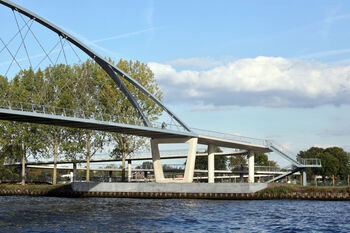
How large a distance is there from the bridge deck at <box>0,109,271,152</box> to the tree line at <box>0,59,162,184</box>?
8.83 m

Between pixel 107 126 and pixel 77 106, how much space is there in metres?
19.7

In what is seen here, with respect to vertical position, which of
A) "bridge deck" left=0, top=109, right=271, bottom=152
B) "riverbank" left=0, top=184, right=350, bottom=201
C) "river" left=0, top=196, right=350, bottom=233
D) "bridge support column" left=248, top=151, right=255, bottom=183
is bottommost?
"river" left=0, top=196, right=350, bottom=233

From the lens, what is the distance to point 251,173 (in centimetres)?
7050

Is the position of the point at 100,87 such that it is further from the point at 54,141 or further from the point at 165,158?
the point at 165,158

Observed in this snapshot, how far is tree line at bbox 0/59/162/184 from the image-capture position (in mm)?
67125

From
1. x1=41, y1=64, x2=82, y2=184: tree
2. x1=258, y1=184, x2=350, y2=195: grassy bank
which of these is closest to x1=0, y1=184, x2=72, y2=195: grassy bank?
x1=41, y1=64, x2=82, y2=184: tree

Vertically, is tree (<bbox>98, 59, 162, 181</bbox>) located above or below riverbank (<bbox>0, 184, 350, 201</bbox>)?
above

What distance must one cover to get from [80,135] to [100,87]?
8.19 m

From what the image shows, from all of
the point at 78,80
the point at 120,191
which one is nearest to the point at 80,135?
the point at 78,80

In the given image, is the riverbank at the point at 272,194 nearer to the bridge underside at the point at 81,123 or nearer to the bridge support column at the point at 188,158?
the bridge support column at the point at 188,158

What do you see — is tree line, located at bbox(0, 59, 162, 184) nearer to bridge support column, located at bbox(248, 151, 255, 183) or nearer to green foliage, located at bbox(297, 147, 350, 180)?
bridge support column, located at bbox(248, 151, 255, 183)

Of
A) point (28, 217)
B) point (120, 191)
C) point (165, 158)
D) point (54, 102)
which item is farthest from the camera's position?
point (165, 158)

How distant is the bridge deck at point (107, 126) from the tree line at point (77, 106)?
8834 millimetres

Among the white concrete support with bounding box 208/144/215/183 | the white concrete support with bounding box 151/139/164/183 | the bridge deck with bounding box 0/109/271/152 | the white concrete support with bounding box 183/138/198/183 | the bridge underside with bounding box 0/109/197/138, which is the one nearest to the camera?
the bridge underside with bounding box 0/109/197/138
